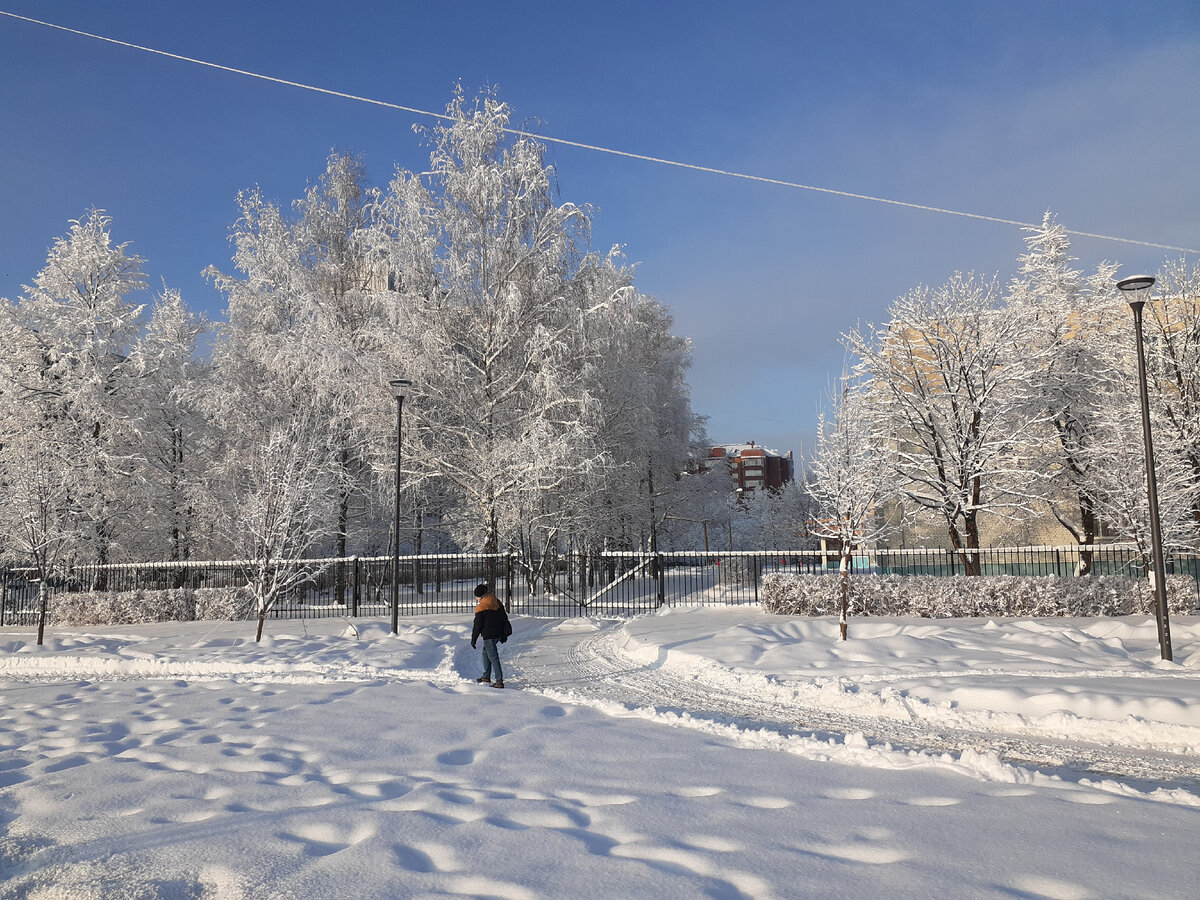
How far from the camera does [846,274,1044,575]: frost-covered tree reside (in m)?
20.9

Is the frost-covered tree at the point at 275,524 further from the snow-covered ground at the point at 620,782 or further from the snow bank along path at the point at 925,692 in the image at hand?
the snow bank along path at the point at 925,692

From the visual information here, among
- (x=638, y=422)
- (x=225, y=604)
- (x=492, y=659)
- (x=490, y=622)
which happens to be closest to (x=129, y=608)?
(x=225, y=604)

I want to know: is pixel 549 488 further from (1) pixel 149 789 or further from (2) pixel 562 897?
(2) pixel 562 897

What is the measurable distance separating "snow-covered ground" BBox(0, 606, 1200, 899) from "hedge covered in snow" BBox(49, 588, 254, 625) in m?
9.30

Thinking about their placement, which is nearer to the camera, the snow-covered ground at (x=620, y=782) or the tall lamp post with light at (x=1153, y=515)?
the snow-covered ground at (x=620, y=782)

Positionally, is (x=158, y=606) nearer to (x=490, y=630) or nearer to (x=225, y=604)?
(x=225, y=604)

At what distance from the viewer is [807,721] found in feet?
26.3

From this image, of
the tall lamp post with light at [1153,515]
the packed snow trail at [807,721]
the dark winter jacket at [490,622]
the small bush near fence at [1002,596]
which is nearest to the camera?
the packed snow trail at [807,721]

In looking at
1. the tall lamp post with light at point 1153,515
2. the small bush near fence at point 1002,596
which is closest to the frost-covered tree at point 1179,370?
the small bush near fence at point 1002,596

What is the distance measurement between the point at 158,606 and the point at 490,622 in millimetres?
15072

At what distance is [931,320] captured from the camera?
2364 centimetres

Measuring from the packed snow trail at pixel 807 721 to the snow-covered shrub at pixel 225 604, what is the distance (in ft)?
35.8

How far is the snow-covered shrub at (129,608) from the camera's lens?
20969 mm

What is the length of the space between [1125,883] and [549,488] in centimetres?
1814
